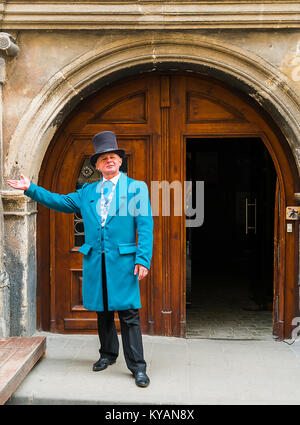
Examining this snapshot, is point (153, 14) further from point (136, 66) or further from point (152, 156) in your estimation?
point (152, 156)

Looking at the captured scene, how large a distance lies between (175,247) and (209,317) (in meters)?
1.51

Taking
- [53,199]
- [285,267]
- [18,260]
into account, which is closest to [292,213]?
[285,267]

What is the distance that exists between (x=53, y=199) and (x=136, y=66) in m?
1.59

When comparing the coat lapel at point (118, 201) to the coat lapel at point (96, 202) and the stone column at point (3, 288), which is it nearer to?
the coat lapel at point (96, 202)

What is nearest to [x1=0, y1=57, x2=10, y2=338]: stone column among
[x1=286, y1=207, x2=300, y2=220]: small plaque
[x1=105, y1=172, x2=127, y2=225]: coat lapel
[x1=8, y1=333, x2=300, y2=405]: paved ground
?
[x1=8, y1=333, x2=300, y2=405]: paved ground

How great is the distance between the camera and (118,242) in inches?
161

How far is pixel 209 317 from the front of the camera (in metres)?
6.44

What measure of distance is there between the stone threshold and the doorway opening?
6.08ft

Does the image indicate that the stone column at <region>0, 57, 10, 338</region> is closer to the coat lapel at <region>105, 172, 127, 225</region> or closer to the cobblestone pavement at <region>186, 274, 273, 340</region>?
the coat lapel at <region>105, 172, 127, 225</region>

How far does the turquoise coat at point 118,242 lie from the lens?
13.3 ft

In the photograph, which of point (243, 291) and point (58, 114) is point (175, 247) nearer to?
point (58, 114)

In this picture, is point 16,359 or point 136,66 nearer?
point 16,359

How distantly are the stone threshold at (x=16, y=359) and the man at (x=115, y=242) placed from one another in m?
0.61

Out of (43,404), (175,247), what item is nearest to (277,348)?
(175,247)
